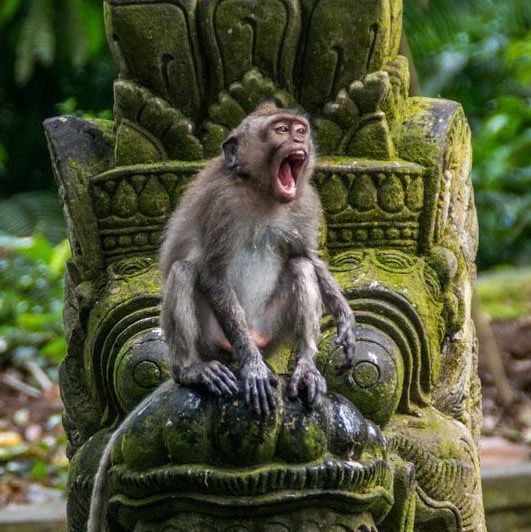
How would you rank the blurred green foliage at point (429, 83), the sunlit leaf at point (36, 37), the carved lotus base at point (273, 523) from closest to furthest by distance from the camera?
the carved lotus base at point (273, 523) → the blurred green foliage at point (429, 83) → the sunlit leaf at point (36, 37)

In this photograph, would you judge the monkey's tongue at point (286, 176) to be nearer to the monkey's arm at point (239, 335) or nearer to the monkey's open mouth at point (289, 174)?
the monkey's open mouth at point (289, 174)

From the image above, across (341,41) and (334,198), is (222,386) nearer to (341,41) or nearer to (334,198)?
(334,198)

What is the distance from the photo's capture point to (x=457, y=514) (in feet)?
16.0

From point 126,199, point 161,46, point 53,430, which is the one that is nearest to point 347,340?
point 126,199

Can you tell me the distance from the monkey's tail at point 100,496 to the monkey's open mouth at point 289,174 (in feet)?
3.01

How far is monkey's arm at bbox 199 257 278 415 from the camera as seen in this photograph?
13.6 ft

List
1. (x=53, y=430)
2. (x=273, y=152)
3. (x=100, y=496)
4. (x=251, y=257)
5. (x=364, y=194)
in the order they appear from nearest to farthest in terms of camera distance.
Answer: (x=100, y=496), (x=273, y=152), (x=251, y=257), (x=364, y=194), (x=53, y=430)

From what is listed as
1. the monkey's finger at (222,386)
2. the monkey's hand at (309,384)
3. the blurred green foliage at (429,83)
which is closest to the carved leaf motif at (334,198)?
the monkey's hand at (309,384)

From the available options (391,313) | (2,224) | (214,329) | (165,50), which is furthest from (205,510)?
(2,224)

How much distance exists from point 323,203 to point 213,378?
42.4 inches

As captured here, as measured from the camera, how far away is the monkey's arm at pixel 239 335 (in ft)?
13.6

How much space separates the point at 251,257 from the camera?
481cm

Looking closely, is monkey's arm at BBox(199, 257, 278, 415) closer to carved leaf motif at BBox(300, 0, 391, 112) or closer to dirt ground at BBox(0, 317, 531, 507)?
carved leaf motif at BBox(300, 0, 391, 112)

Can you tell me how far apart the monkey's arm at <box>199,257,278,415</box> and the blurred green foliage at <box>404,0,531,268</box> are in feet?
17.6
